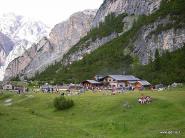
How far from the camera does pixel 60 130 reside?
5456 centimetres

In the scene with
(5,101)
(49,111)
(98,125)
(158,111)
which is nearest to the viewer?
(98,125)

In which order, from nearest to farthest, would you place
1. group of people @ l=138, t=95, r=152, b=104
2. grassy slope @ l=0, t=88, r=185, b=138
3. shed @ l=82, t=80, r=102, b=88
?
grassy slope @ l=0, t=88, r=185, b=138
group of people @ l=138, t=95, r=152, b=104
shed @ l=82, t=80, r=102, b=88

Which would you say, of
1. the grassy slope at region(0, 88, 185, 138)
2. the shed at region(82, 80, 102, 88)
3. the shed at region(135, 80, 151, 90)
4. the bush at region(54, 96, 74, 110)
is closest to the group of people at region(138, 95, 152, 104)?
the grassy slope at region(0, 88, 185, 138)

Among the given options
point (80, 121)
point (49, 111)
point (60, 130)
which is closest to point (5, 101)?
point (49, 111)

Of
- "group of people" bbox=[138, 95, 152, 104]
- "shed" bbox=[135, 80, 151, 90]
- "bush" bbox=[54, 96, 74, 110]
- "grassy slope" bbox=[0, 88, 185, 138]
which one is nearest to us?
"grassy slope" bbox=[0, 88, 185, 138]

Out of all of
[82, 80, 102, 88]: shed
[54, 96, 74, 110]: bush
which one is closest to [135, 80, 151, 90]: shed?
[82, 80, 102, 88]: shed

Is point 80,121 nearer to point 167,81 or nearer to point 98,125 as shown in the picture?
point 98,125

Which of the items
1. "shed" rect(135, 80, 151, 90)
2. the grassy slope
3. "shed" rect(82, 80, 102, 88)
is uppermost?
"shed" rect(82, 80, 102, 88)

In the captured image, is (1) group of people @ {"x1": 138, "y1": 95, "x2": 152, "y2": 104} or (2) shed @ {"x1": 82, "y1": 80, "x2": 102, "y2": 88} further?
(2) shed @ {"x1": 82, "y1": 80, "x2": 102, "y2": 88}

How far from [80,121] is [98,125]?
26.9ft

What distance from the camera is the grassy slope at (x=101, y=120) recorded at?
52.5 meters

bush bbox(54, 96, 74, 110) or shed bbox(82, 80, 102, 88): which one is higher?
shed bbox(82, 80, 102, 88)

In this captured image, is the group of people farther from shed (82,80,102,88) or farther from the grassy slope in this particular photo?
shed (82,80,102,88)

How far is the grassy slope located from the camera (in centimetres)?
5250
